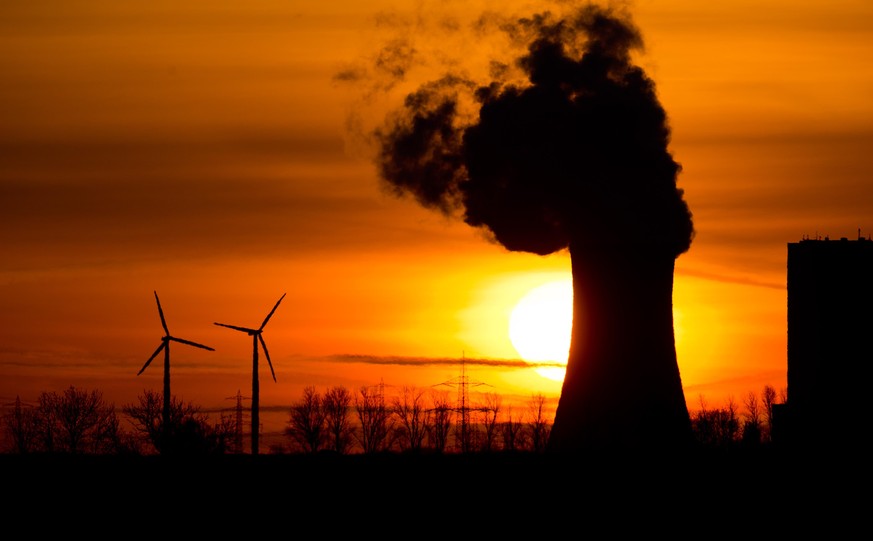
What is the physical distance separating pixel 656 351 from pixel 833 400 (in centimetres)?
2502

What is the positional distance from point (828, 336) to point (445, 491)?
22.9 meters

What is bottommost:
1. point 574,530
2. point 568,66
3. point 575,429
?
point 574,530

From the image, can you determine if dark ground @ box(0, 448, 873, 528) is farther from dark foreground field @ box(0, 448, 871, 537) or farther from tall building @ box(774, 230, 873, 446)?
tall building @ box(774, 230, 873, 446)

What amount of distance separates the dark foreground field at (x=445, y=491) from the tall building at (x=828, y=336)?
545cm

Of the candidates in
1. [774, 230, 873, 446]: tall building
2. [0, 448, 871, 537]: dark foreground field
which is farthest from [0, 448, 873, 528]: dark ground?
[774, 230, 873, 446]: tall building

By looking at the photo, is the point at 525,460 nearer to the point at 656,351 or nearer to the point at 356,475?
the point at 356,475

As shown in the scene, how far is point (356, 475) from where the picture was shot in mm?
53531

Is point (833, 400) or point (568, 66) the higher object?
point (568, 66)

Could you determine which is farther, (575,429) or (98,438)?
(98,438)

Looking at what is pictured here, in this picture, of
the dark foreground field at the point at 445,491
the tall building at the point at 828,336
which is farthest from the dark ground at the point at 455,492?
the tall building at the point at 828,336

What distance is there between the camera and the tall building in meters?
63.0

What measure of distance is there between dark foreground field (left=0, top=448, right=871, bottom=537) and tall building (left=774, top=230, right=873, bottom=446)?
5.45 m

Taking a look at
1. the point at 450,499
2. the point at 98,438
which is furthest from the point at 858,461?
the point at 98,438

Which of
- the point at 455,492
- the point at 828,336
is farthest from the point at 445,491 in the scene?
the point at 828,336
